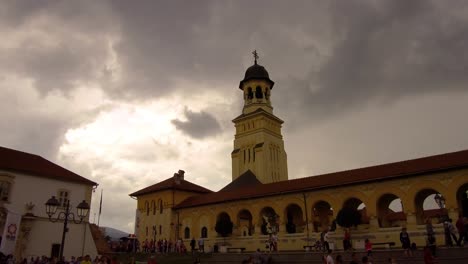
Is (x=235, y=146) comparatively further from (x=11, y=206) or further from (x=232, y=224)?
(x=11, y=206)

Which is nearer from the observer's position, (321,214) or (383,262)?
(383,262)

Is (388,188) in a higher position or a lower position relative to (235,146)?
lower

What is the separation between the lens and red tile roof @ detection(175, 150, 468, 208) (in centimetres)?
2548

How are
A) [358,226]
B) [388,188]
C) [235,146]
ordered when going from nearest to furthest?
[388,188] → [358,226] → [235,146]

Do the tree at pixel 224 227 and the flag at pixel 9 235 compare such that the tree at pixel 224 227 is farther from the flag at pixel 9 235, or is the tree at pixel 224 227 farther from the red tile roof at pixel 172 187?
the flag at pixel 9 235

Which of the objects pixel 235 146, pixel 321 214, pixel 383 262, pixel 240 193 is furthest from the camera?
pixel 235 146

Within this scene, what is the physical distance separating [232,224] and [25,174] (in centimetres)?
1693


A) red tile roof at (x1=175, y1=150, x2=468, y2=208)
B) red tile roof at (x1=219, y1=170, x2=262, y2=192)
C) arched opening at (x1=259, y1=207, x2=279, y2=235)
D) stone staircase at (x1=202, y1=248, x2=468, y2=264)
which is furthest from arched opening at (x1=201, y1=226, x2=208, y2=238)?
stone staircase at (x1=202, y1=248, x2=468, y2=264)

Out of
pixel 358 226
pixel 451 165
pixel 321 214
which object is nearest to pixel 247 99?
pixel 321 214

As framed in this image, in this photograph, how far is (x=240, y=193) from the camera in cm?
3597

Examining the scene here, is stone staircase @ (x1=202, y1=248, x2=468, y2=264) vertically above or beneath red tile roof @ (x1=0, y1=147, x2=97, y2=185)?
beneath

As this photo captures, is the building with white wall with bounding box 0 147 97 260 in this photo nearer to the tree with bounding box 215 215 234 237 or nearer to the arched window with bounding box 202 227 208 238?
the arched window with bounding box 202 227 208 238

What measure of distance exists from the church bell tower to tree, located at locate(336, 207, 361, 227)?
83.6 ft

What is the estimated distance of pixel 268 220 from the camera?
1348 inches
